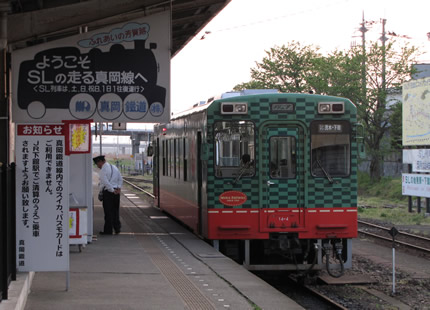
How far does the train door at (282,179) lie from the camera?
36.4 feet

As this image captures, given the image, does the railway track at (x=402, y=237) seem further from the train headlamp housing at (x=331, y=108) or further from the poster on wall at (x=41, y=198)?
the poster on wall at (x=41, y=198)

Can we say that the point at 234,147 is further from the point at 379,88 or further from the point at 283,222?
the point at 379,88

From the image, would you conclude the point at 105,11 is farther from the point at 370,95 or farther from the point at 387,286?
the point at 370,95

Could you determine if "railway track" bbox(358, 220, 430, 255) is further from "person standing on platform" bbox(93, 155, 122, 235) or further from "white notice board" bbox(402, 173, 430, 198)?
"person standing on platform" bbox(93, 155, 122, 235)

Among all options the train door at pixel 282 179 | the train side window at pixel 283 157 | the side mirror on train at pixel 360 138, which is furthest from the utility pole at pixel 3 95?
the side mirror on train at pixel 360 138

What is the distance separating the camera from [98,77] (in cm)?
1102

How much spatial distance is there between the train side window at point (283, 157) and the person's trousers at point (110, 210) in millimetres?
3863

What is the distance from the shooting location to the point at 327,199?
36.6 feet

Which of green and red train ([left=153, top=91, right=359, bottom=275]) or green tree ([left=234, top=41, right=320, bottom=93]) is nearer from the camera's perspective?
green and red train ([left=153, top=91, right=359, bottom=275])

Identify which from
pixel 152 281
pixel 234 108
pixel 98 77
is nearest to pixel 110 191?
pixel 98 77

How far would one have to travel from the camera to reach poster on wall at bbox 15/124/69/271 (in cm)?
762

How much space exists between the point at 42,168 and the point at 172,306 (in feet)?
6.51

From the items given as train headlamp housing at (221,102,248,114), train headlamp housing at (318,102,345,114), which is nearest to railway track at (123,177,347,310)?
train headlamp housing at (318,102,345,114)

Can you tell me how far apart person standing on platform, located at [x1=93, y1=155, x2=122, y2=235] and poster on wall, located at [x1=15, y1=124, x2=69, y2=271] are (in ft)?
19.3
